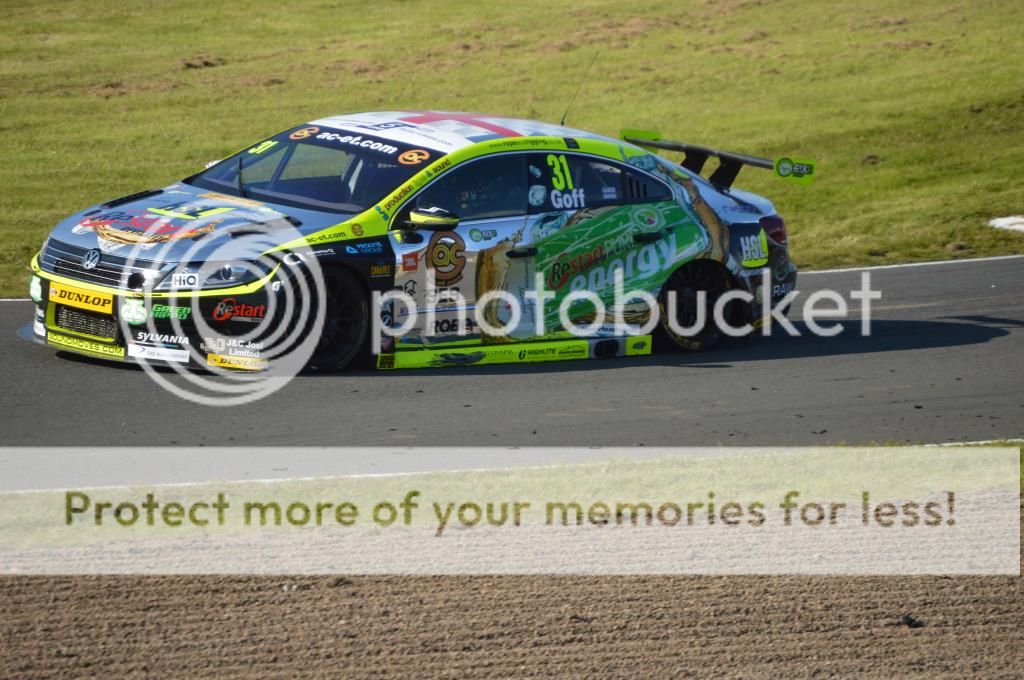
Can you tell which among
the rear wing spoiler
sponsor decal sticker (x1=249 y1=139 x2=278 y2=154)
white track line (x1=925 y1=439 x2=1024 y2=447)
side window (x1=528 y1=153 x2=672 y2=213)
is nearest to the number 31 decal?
side window (x1=528 y1=153 x2=672 y2=213)

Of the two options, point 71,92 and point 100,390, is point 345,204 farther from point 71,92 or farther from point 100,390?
point 71,92

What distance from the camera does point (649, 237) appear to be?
391 inches

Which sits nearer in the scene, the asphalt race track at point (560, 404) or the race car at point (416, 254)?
the asphalt race track at point (560, 404)

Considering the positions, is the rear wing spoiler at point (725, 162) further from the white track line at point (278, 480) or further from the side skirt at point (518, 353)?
the white track line at point (278, 480)

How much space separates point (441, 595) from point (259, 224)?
12.1ft

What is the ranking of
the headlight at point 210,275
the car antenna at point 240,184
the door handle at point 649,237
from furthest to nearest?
the door handle at point 649,237, the car antenna at point 240,184, the headlight at point 210,275

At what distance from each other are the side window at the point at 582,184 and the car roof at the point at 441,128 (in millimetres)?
254

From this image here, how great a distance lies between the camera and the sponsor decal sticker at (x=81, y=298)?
8328mm

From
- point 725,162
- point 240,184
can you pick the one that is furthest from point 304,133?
point 725,162

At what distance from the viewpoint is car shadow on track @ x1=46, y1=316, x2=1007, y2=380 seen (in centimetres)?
919

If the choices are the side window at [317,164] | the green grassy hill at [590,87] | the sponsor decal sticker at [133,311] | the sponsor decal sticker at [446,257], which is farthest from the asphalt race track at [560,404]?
the green grassy hill at [590,87]

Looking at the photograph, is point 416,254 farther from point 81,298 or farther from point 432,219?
point 81,298

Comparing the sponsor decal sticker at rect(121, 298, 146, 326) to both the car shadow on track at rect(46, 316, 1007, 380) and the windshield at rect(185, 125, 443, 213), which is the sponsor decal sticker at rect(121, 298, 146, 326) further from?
the windshield at rect(185, 125, 443, 213)

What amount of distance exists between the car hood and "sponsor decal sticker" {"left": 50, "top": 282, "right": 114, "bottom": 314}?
26cm
